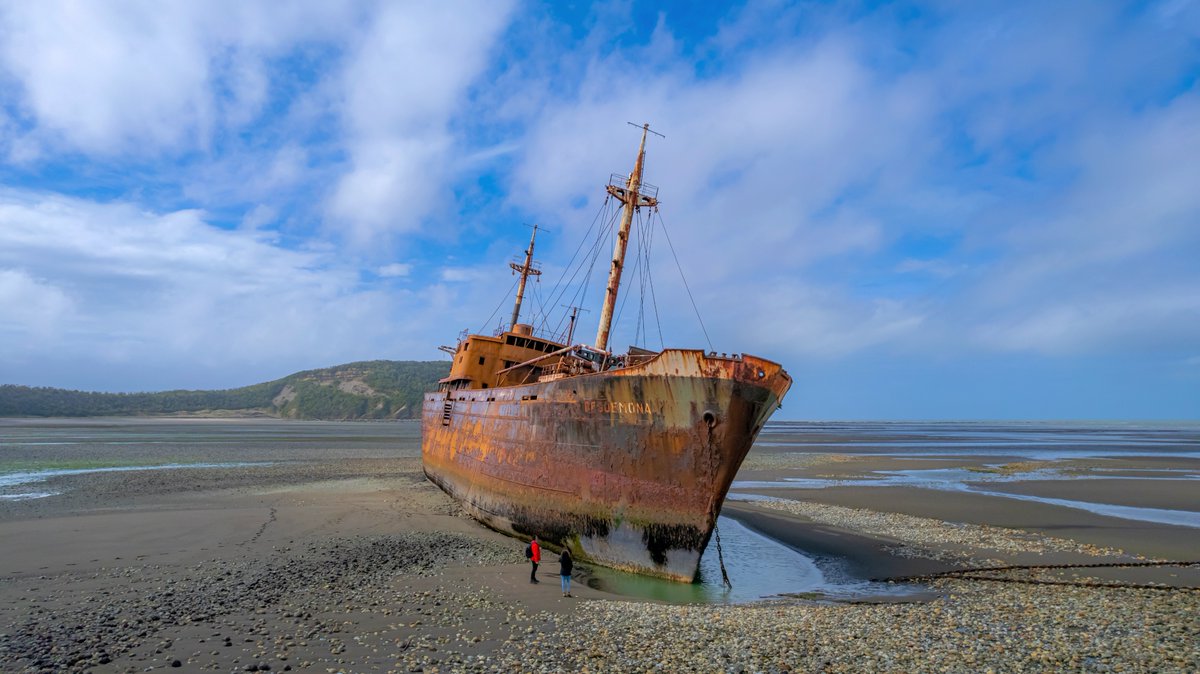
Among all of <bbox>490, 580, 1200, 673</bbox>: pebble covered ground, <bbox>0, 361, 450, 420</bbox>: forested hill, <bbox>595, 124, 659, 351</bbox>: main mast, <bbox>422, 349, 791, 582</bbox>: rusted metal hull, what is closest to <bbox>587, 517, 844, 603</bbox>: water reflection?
<bbox>422, 349, 791, 582</bbox>: rusted metal hull

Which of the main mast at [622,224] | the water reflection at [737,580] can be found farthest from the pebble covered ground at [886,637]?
the main mast at [622,224]

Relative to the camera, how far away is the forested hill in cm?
11112

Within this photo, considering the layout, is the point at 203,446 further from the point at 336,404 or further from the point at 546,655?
the point at 336,404

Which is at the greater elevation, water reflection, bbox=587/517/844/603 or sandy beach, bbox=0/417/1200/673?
sandy beach, bbox=0/417/1200/673

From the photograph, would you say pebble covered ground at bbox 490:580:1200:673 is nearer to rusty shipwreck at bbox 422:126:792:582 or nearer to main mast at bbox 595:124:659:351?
rusty shipwreck at bbox 422:126:792:582

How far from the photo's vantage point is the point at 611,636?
24.7 feet

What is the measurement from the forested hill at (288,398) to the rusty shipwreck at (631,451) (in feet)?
375

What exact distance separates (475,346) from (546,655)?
15226 millimetres

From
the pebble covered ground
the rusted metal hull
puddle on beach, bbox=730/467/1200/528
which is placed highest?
the rusted metal hull

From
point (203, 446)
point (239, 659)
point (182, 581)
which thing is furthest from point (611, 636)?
point (203, 446)

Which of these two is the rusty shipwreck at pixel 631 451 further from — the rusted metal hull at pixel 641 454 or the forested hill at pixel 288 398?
the forested hill at pixel 288 398

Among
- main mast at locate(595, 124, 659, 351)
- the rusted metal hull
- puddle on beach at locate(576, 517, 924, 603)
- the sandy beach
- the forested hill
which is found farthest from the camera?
the forested hill

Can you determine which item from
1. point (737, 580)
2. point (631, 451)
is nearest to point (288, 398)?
point (631, 451)

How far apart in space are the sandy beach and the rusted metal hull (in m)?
1.27
